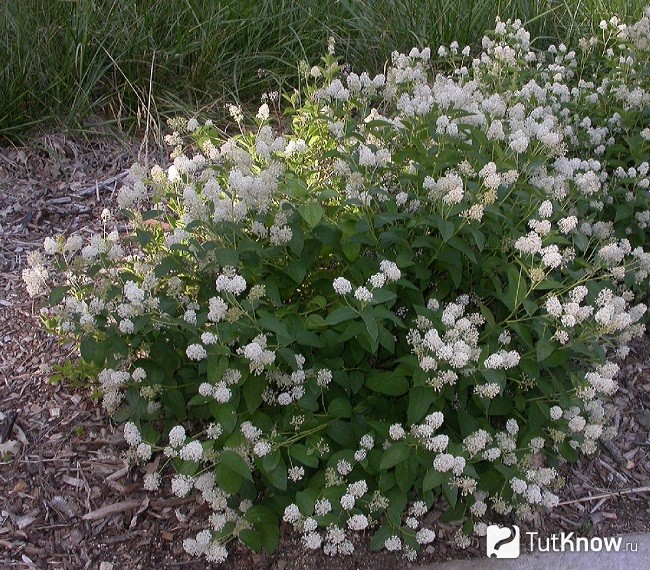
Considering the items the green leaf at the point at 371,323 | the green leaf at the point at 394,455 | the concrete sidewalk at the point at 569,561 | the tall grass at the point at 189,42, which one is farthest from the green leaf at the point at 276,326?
the tall grass at the point at 189,42

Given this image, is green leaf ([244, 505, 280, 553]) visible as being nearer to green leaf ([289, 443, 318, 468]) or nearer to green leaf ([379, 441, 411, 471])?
green leaf ([289, 443, 318, 468])

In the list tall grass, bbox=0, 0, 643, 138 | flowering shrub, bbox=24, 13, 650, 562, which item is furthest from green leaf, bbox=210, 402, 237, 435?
tall grass, bbox=0, 0, 643, 138

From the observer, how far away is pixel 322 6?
5258 mm

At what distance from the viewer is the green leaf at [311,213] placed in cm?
250

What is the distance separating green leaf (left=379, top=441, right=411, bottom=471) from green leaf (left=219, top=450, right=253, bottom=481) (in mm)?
424

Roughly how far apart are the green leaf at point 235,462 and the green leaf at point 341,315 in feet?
1.61

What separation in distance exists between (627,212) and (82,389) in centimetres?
250

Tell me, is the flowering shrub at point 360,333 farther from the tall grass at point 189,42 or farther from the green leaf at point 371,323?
the tall grass at point 189,42

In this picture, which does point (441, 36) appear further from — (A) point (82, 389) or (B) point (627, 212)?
(A) point (82, 389)

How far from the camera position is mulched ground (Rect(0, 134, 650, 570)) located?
263 cm

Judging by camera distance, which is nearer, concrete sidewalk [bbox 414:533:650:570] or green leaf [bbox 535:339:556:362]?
green leaf [bbox 535:339:556:362]

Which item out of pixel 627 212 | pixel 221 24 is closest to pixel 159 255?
pixel 627 212

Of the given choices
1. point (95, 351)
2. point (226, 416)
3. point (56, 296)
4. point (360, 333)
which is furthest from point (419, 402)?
point (56, 296)

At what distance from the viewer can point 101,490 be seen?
2.81m
